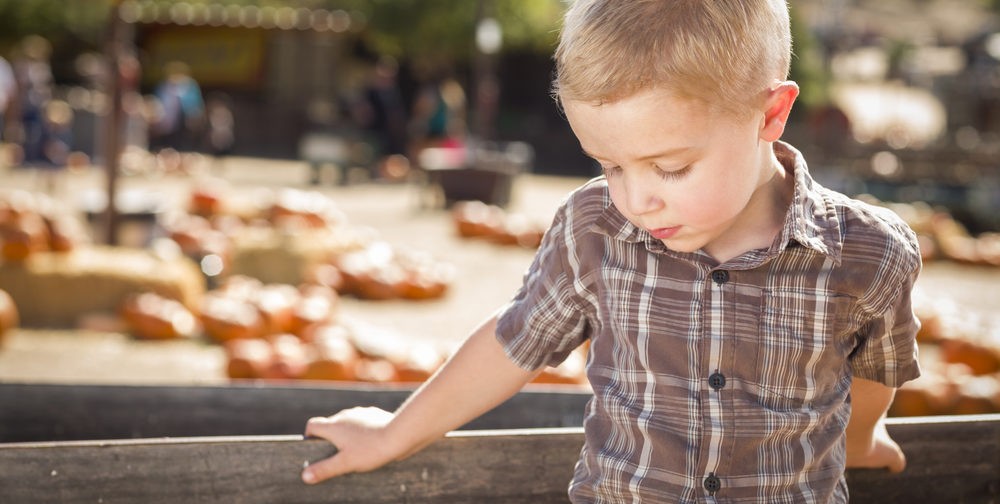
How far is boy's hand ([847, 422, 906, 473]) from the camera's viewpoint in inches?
75.2

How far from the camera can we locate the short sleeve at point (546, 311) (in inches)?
68.1

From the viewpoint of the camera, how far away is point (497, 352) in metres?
1.79

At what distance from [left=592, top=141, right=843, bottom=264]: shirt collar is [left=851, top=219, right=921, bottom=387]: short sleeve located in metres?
0.09

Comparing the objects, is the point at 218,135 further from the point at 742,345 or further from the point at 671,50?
the point at 671,50

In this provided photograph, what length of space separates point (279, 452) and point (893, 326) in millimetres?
998

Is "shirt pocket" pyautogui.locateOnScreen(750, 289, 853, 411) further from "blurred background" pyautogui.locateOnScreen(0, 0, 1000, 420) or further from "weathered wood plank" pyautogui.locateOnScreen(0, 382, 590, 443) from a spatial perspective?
"weathered wood plank" pyautogui.locateOnScreen(0, 382, 590, 443)

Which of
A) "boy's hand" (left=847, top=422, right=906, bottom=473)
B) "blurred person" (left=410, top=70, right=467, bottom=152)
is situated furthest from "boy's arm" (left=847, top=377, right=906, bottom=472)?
"blurred person" (left=410, top=70, right=467, bottom=152)

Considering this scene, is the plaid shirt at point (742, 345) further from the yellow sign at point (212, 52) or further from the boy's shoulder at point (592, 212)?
the yellow sign at point (212, 52)

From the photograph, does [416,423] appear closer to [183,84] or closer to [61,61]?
[183,84]

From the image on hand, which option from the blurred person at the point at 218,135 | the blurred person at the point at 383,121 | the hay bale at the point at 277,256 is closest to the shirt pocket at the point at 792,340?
the hay bale at the point at 277,256

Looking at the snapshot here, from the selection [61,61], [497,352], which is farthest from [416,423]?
[61,61]

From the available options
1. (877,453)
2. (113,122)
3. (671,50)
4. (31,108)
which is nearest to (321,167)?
(31,108)

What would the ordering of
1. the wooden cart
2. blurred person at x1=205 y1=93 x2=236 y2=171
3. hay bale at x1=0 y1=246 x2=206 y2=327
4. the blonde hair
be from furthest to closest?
1. blurred person at x1=205 y1=93 x2=236 y2=171
2. hay bale at x1=0 y1=246 x2=206 y2=327
3. the wooden cart
4. the blonde hair

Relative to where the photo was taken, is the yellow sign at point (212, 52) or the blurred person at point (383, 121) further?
the yellow sign at point (212, 52)
